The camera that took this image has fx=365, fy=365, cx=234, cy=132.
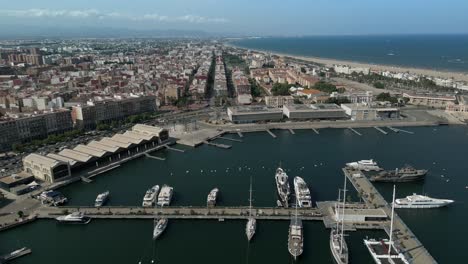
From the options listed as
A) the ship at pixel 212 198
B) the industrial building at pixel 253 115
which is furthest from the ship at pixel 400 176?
the industrial building at pixel 253 115

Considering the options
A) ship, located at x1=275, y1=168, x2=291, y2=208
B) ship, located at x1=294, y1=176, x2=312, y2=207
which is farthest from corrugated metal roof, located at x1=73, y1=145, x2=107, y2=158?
ship, located at x1=294, y1=176, x2=312, y2=207

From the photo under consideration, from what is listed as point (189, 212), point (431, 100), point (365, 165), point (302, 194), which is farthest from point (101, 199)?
point (431, 100)

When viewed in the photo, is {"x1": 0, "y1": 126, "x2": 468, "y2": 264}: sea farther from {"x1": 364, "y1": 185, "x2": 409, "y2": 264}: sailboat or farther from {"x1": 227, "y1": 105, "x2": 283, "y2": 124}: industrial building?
{"x1": 227, "y1": 105, "x2": 283, "y2": 124}: industrial building

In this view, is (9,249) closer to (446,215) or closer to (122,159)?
(122,159)

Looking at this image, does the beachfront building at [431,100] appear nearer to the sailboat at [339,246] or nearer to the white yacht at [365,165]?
the white yacht at [365,165]

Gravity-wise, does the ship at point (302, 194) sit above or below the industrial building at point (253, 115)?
below

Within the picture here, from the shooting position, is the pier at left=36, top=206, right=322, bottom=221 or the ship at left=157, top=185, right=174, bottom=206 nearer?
the pier at left=36, top=206, right=322, bottom=221

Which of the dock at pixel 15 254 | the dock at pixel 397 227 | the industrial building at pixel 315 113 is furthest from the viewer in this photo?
the industrial building at pixel 315 113
